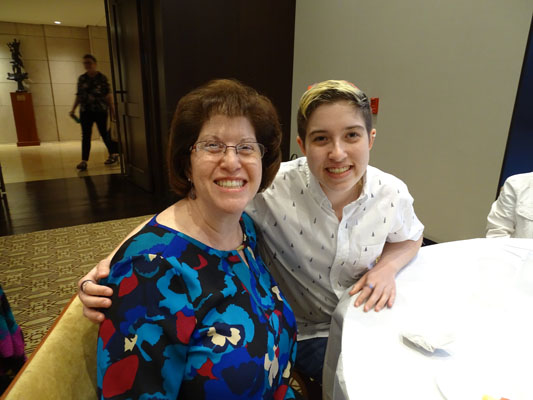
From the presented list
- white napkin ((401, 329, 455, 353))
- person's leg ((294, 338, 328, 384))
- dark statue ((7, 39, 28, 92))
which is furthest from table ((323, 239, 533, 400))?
dark statue ((7, 39, 28, 92))

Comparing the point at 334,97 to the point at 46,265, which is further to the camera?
the point at 46,265

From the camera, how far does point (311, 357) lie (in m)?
1.34

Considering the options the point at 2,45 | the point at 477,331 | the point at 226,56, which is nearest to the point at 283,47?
the point at 226,56

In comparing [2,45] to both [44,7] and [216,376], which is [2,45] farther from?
[216,376]

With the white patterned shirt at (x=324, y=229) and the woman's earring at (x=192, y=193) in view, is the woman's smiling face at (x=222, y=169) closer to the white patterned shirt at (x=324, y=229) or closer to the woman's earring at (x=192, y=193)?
the woman's earring at (x=192, y=193)

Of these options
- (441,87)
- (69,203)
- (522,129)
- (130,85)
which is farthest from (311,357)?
(130,85)

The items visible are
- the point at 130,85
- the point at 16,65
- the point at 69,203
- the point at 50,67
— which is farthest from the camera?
the point at 50,67

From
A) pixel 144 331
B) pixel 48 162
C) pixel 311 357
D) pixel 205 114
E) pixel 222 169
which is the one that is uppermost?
pixel 205 114

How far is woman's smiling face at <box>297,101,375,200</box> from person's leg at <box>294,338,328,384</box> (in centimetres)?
60

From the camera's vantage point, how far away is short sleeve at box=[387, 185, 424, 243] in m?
1.30

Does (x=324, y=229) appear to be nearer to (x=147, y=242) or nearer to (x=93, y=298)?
(x=147, y=242)

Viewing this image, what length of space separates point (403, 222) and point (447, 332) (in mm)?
514

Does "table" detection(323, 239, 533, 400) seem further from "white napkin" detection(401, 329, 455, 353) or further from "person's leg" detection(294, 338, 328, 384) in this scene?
"person's leg" detection(294, 338, 328, 384)

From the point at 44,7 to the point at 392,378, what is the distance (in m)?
9.91
